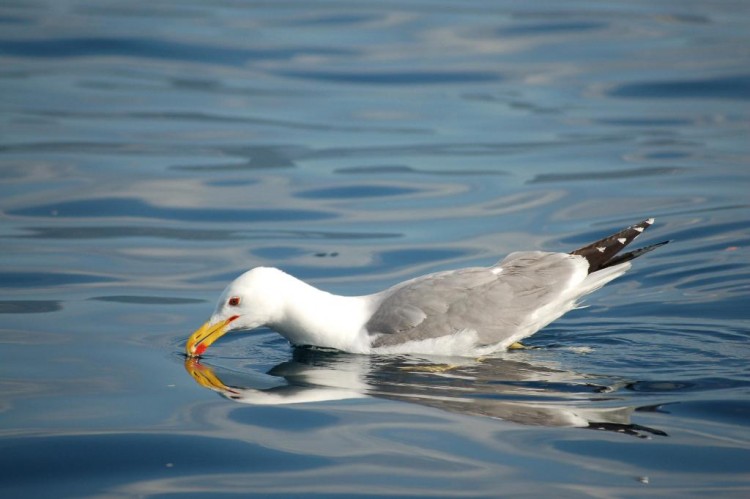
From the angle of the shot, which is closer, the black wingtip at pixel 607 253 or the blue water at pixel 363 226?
the blue water at pixel 363 226

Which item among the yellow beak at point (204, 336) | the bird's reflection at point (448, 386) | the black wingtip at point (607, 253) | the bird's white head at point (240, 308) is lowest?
the bird's reflection at point (448, 386)

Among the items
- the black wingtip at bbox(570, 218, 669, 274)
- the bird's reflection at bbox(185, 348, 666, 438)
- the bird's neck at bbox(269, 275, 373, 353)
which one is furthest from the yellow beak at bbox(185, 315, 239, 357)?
the black wingtip at bbox(570, 218, 669, 274)

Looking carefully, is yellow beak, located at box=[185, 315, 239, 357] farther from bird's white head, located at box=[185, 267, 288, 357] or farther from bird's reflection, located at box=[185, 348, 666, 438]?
bird's reflection, located at box=[185, 348, 666, 438]

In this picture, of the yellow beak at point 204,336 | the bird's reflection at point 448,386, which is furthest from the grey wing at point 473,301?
the yellow beak at point 204,336

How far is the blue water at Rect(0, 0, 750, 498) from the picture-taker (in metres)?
7.06

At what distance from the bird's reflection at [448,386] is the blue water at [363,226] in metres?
0.03

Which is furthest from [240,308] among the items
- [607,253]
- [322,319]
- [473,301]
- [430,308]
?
[607,253]

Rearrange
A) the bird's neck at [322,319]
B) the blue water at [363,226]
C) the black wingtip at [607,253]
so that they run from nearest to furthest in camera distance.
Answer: the blue water at [363,226] → the bird's neck at [322,319] → the black wingtip at [607,253]

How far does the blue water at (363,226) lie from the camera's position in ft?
23.2

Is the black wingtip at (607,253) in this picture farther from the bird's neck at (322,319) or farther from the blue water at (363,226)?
the bird's neck at (322,319)

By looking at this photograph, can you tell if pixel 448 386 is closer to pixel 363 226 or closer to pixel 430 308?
pixel 430 308

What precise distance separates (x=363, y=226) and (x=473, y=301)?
4.26 metres

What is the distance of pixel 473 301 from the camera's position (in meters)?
9.24

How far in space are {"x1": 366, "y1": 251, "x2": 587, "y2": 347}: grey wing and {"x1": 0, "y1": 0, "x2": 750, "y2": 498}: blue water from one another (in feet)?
0.82
